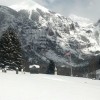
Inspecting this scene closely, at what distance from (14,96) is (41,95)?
188 cm

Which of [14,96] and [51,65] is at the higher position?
[51,65]

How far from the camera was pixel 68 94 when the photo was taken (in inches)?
679

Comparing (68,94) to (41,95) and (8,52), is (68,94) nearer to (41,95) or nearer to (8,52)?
(41,95)

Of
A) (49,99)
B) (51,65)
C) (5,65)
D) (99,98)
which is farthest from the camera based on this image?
(51,65)

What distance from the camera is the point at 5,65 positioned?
71125mm

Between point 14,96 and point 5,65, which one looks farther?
point 5,65

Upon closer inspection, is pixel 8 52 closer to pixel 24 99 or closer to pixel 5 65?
pixel 5 65

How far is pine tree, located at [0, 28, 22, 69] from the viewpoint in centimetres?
7212

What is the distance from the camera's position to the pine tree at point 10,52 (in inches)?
2840

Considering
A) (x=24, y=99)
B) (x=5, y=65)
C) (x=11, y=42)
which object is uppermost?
(x=11, y=42)

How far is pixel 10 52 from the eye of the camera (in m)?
73.5

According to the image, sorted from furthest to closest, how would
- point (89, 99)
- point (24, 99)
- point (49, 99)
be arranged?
1. point (89, 99)
2. point (49, 99)
3. point (24, 99)

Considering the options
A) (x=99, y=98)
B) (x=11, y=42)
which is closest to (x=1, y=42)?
(x=11, y=42)

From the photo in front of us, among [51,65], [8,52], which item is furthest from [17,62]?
[51,65]
